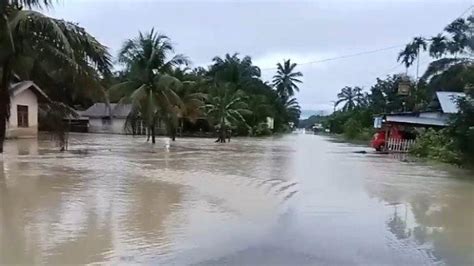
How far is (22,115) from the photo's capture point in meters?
33.2

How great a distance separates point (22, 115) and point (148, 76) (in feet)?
30.0

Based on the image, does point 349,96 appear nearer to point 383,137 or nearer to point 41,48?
point 383,137

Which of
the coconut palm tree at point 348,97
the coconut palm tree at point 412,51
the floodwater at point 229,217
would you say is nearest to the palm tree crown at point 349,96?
the coconut palm tree at point 348,97

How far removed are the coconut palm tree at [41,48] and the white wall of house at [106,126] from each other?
35674 millimetres

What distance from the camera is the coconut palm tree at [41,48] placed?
12203 millimetres

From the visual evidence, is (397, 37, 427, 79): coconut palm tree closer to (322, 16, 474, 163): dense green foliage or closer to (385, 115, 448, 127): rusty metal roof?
(322, 16, 474, 163): dense green foliage

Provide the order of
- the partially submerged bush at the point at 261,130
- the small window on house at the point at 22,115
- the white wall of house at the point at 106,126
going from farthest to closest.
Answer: the partially submerged bush at the point at 261,130 < the white wall of house at the point at 106,126 < the small window on house at the point at 22,115

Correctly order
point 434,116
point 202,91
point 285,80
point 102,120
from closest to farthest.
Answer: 1. point 434,116
2. point 202,91
3. point 102,120
4. point 285,80

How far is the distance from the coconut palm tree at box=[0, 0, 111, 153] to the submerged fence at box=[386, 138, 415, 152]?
1946 centimetres

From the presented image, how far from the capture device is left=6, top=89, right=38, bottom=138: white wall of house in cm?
3203

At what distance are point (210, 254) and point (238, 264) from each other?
1.71 ft

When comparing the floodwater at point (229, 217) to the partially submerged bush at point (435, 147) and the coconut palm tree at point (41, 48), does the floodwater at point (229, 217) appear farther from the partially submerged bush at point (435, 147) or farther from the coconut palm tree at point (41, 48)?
the partially submerged bush at point (435, 147)

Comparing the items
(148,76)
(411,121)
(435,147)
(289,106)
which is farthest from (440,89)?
(289,106)

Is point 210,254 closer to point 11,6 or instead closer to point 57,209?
point 57,209
